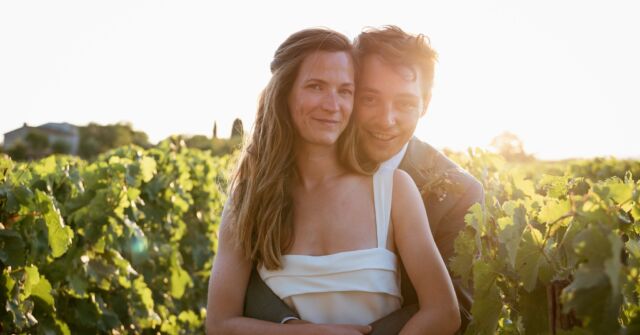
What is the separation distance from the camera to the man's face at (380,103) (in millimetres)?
3420

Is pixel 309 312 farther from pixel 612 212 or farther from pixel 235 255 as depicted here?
pixel 612 212

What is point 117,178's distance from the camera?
6031mm

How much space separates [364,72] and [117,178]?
3.20m

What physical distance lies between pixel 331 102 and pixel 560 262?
1.16m

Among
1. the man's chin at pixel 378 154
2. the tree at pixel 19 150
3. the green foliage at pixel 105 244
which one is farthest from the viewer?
the tree at pixel 19 150

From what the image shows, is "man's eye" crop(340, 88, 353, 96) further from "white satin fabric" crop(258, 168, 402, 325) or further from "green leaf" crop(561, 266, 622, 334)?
"green leaf" crop(561, 266, 622, 334)

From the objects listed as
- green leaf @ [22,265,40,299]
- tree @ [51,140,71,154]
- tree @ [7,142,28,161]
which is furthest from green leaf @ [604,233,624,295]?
tree @ [51,140,71,154]

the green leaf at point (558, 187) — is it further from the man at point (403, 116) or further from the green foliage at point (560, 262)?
the man at point (403, 116)

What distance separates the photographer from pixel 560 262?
6.73 ft

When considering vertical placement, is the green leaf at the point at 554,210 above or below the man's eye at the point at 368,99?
below

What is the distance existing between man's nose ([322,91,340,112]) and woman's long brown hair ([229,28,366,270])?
0.67 ft

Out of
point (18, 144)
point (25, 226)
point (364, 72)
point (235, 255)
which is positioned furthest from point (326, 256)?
point (18, 144)

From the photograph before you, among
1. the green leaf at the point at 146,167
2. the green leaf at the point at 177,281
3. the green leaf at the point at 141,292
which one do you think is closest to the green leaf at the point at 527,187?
the green leaf at the point at 141,292

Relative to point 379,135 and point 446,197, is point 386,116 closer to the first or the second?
point 379,135
